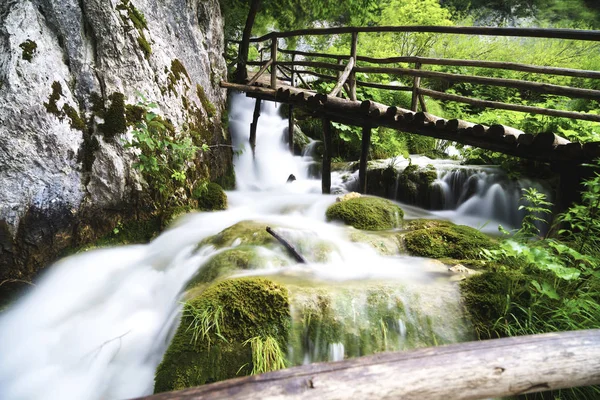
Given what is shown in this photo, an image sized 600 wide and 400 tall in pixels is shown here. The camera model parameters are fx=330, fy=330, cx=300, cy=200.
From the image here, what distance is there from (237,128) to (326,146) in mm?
4201

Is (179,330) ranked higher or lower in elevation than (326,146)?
lower

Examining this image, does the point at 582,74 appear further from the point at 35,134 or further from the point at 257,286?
the point at 35,134

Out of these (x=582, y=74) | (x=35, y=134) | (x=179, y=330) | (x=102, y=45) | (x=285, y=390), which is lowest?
(x=179, y=330)

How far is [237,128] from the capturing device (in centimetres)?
1031

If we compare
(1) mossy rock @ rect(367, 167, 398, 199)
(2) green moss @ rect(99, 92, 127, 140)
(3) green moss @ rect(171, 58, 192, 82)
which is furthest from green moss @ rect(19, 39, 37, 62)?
(1) mossy rock @ rect(367, 167, 398, 199)

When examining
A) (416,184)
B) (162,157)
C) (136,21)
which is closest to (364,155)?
(416,184)

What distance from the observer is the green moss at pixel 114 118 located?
4.52 metres

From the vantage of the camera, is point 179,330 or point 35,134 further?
point 35,134

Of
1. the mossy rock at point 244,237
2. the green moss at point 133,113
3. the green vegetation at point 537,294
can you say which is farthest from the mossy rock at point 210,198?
the green vegetation at point 537,294

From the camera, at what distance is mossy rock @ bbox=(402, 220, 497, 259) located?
12.6 feet

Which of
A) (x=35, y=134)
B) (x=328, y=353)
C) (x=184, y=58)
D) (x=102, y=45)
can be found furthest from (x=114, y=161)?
(x=328, y=353)

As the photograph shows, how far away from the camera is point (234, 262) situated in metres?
3.48

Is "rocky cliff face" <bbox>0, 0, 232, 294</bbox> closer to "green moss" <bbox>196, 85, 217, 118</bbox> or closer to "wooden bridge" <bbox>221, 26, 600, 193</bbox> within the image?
"green moss" <bbox>196, 85, 217, 118</bbox>

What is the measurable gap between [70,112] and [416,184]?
246 inches
